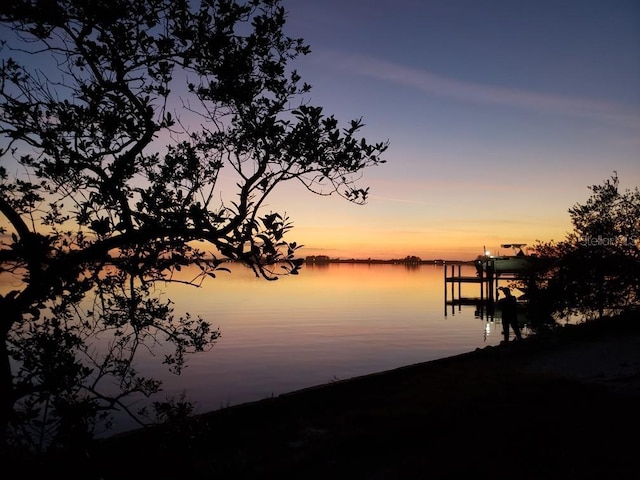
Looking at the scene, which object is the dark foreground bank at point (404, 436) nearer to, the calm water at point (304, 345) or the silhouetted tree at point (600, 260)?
the calm water at point (304, 345)

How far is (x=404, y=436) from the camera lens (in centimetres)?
874

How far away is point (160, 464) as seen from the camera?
8.09 m

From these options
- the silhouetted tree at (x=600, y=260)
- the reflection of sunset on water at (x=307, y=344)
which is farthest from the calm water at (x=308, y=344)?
the silhouetted tree at (x=600, y=260)

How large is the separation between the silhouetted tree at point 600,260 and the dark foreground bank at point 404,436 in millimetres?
8740

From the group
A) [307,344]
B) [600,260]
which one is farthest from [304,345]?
[600,260]

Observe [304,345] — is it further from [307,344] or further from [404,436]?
[404,436]

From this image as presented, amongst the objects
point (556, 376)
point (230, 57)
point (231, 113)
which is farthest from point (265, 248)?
point (556, 376)

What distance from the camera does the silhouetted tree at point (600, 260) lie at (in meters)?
20.2

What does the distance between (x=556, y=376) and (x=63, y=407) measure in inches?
514

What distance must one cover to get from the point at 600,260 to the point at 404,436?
16424 mm

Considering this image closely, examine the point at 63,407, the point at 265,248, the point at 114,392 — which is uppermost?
the point at 265,248

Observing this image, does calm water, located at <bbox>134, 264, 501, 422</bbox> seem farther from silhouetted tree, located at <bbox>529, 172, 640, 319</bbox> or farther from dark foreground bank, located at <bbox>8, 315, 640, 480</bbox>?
silhouetted tree, located at <bbox>529, 172, 640, 319</bbox>

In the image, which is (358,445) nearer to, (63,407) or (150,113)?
(63,407)

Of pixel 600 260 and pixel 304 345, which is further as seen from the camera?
pixel 304 345
